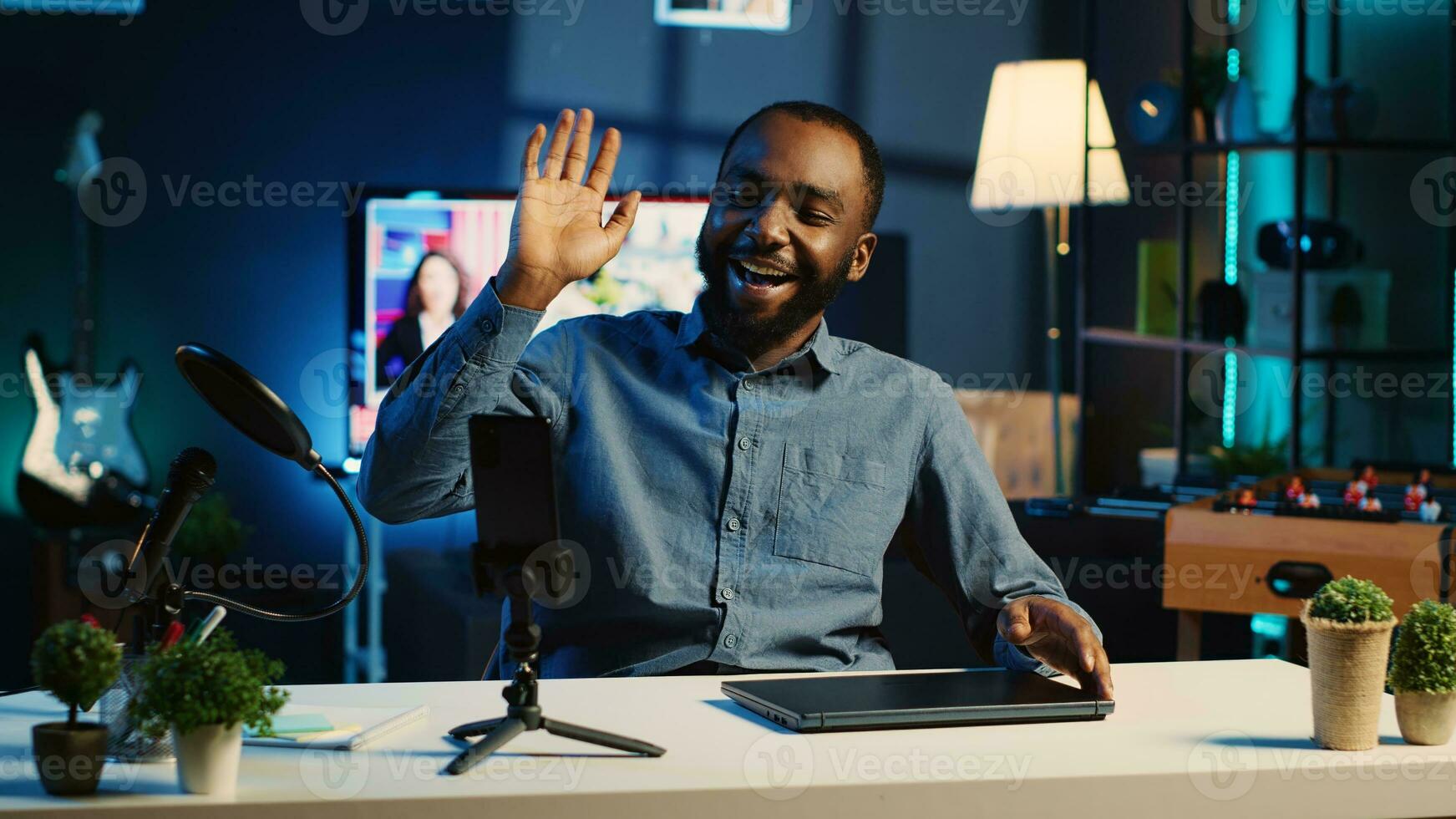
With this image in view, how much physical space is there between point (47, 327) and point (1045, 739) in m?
3.89

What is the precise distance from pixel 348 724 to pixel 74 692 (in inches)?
10.1

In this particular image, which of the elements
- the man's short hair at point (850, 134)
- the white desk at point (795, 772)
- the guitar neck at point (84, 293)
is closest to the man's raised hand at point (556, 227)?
the man's short hair at point (850, 134)

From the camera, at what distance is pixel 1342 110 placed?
12.7 feet

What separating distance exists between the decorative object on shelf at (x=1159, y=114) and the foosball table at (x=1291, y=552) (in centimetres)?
176

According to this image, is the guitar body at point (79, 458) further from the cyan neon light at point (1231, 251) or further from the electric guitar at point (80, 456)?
the cyan neon light at point (1231, 251)

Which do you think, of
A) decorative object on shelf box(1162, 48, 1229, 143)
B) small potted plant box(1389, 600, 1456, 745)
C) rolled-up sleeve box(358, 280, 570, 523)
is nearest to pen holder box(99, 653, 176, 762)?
rolled-up sleeve box(358, 280, 570, 523)

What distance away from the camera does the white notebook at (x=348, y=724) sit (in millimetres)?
1259

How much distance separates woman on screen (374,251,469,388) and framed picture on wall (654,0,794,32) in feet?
4.02

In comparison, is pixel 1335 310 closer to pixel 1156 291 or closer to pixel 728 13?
pixel 1156 291

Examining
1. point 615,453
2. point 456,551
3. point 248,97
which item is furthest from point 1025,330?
point 615,453

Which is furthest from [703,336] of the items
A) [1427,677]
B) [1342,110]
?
[1342,110]

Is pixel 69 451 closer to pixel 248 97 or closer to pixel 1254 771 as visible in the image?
pixel 248 97

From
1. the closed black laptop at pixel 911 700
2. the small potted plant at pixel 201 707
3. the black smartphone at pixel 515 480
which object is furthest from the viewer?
the closed black laptop at pixel 911 700

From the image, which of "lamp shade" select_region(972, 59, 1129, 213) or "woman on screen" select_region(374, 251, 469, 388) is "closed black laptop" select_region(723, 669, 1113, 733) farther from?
"lamp shade" select_region(972, 59, 1129, 213)
